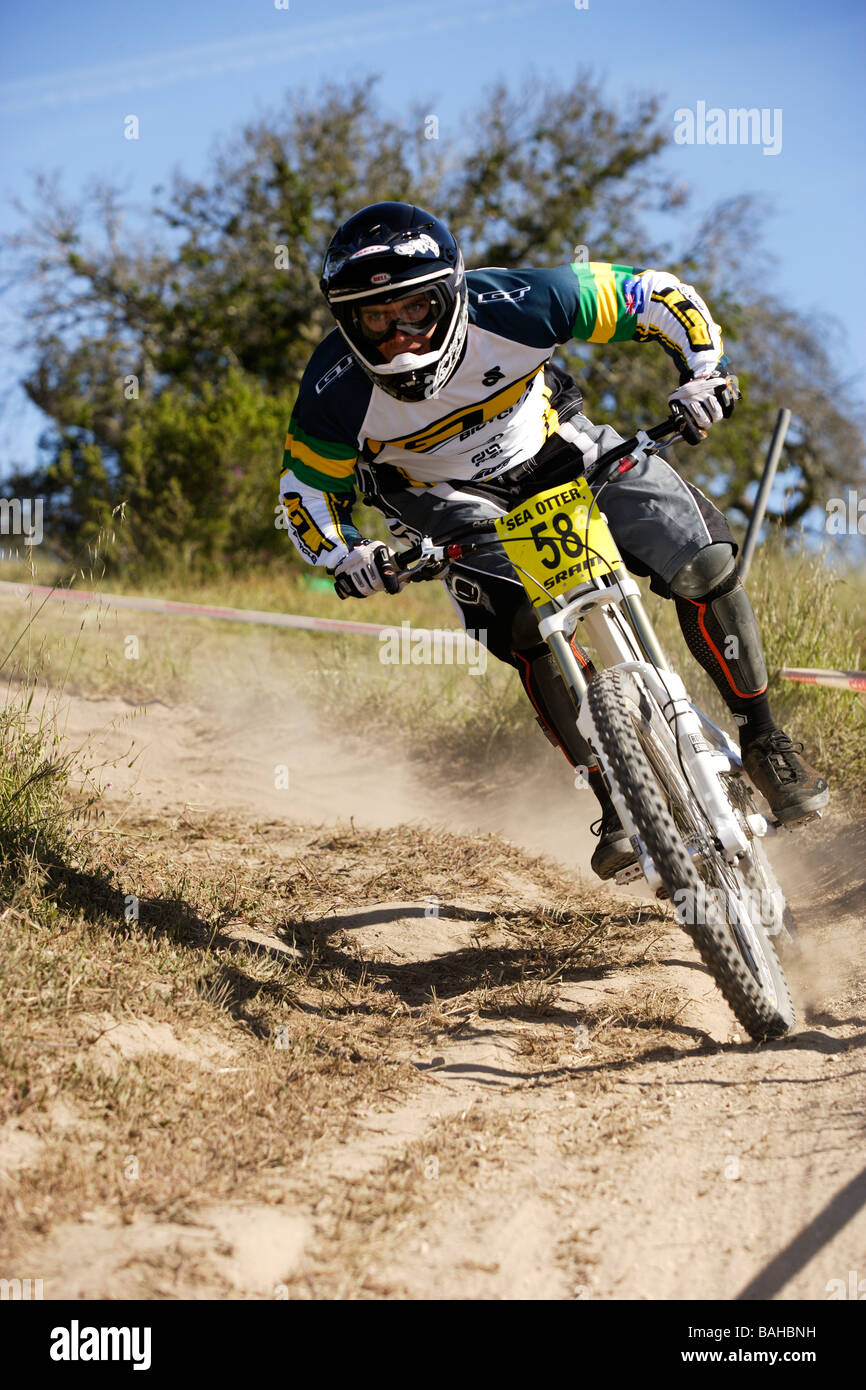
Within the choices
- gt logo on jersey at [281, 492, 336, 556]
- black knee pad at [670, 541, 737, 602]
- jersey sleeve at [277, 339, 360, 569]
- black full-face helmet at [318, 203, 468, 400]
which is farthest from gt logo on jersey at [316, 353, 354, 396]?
black knee pad at [670, 541, 737, 602]

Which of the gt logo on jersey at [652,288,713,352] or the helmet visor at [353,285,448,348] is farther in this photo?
the gt logo on jersey at [652,288,713,352]

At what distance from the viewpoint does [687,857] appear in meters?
2.80

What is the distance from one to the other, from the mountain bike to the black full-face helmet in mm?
477

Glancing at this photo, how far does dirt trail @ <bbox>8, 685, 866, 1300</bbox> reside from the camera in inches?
79.5

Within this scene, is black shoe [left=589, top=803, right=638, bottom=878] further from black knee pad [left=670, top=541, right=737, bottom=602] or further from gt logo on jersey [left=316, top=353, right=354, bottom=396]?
gt logo on jersey [left=316, top=353, right=354, bottom=396]

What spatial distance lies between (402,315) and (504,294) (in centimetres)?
43

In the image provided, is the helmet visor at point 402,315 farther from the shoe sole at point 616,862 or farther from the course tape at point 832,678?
the course tape at point 832,678

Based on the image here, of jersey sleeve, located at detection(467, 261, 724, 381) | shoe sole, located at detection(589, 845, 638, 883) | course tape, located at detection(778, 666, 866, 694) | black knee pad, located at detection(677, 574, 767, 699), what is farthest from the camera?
course tape, located at detection(778, 666, 866, 694)

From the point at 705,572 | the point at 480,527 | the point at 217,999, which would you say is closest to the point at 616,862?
the point at 705,572

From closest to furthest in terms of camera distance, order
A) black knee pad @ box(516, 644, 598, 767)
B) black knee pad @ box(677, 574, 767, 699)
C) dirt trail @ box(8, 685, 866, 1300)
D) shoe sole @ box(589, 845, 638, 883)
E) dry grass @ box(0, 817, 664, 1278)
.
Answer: dirt trail @ box(8, 685, 866, 1300), dry grass @ box(0, 817, 664, 1278), shoe sole @ box(589, 845, 638, 883), black knee pad @ box(677, 574, 767, 699), black knee pad @ box(516, 644, 598, 767)

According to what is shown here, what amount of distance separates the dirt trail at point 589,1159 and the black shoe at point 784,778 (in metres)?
0.55

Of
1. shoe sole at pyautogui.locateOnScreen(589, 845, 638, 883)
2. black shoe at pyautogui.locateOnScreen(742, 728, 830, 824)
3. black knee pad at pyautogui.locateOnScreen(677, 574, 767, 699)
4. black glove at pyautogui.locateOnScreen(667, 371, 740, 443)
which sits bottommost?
shoe sole at pyautogui.locateOnScreen(589, 845, 638, 883)

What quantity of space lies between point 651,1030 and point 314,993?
3.30ft

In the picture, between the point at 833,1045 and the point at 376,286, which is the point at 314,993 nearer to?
the point at 833,1045
